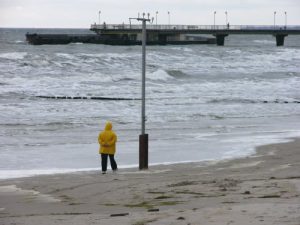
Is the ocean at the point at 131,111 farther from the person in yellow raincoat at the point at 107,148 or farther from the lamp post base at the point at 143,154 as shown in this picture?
the lamp post base at the point at 143,154

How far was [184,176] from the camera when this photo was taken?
12.7 meters

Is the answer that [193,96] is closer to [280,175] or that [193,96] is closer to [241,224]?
[280,175]

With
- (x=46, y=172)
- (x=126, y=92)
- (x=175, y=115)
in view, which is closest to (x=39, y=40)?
(x=126, y=92)

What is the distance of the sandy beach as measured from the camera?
8.09 metres

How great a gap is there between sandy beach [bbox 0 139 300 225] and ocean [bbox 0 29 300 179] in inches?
70.5

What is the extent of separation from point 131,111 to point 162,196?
711 inches

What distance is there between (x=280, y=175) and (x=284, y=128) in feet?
34.5

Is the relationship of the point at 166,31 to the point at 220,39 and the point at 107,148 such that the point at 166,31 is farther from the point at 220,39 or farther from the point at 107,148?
the point at 107,148

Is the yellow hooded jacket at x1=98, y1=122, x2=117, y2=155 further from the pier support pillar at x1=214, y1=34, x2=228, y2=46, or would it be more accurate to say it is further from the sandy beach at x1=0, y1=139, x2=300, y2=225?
the pier support pillar at x1=214, y1=34, x2=228, y2=46

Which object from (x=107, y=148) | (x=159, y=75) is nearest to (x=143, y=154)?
(x=107, y=148)

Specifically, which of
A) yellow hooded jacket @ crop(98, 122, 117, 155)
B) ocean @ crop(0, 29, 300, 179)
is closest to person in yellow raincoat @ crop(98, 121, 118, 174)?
yellow hooded jacket @ crop(98, 122, 117, 155)

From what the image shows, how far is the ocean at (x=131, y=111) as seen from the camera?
16953 mm

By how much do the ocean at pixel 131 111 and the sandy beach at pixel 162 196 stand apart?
5.87 feet

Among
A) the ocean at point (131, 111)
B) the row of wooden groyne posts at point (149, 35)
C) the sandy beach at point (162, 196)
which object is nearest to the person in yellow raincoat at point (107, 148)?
the sandy beach at point (162, 196)
